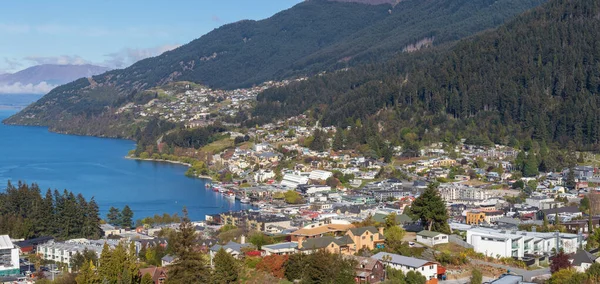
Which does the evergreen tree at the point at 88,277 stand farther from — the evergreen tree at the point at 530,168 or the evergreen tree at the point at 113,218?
the evergreen tree at the point at 530,168

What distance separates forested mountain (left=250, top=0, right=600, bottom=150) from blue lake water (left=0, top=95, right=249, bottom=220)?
1073 centimetres

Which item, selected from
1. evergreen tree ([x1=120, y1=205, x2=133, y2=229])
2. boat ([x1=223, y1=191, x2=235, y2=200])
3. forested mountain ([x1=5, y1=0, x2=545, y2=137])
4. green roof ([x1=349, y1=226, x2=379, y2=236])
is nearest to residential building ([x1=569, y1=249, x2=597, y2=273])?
green roof ([x1=349, y1=226, x2=379, y2=236])

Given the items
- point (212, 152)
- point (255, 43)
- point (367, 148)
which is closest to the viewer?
point (367, 148)

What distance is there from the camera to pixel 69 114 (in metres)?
91.2

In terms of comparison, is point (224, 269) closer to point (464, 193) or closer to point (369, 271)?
point (369, 271)

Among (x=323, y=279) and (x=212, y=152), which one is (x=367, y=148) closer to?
(x=212, y=152)

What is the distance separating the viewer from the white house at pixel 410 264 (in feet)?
50.7

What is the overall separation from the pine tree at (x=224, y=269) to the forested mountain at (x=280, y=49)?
5602 cm

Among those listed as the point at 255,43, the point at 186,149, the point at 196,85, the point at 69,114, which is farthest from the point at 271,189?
the point at 255,43

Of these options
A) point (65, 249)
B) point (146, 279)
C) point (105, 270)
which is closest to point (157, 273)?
point (146, 279)

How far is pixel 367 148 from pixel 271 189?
7.63 meters

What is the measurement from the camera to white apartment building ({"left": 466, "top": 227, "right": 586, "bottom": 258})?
17.5 metres

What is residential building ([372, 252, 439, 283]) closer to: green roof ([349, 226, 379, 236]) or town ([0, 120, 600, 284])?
town ([0, 120, 600, 284])

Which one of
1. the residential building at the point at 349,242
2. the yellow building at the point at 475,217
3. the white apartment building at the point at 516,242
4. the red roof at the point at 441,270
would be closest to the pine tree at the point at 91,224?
the residential building at the point at 349,242
